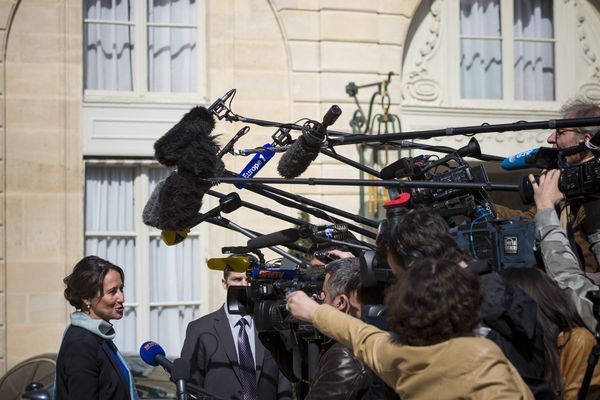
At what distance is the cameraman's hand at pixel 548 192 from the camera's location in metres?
4.07

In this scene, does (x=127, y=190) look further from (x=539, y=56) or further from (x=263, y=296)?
(x=263, y=296)

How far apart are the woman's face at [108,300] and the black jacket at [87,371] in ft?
0.55

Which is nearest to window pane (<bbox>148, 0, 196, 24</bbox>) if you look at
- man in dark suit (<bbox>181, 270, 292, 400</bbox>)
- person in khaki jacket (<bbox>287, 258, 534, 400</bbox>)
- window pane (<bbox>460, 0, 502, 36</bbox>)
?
window pane (<bbox>460, 0, 502, 36</bbox>)

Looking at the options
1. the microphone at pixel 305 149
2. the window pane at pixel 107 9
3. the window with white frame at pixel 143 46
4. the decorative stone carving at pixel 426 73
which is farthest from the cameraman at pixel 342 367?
the decorative stone carving at pixel 426 73

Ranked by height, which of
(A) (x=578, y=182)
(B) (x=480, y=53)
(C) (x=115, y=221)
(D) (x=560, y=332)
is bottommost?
(D) (x=560, y=332)

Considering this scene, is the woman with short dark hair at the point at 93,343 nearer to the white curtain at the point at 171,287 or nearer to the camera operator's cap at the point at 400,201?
the camera operator's cap at the point at 400,201

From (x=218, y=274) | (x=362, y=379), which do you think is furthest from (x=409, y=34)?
(x=362, y=379)

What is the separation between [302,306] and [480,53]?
10.1 m

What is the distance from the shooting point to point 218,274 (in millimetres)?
11914

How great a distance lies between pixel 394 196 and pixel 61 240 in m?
7.59

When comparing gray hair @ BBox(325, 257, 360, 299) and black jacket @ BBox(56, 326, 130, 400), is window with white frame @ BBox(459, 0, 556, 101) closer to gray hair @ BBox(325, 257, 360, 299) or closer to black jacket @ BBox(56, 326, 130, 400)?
black jacket @ BBox(56, 326, 130, 400)

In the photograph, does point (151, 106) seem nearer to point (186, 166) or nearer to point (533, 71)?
point (533, 71)

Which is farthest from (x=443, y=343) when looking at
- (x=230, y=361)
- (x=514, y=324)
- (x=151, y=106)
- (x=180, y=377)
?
(x=151, y=106)

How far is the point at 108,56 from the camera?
39.7 feet
